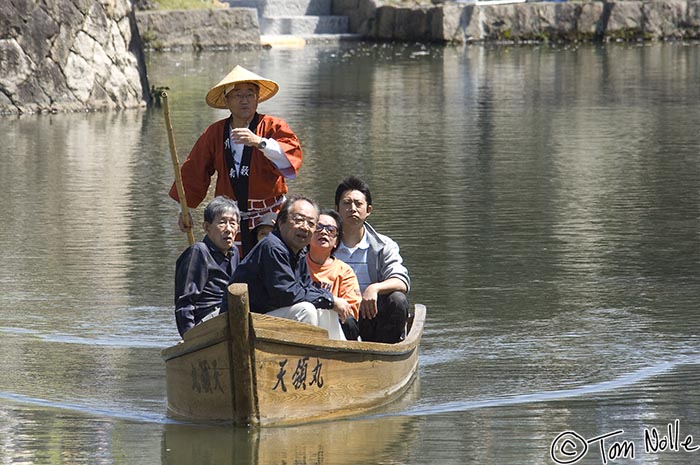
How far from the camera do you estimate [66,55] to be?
21.4 meters

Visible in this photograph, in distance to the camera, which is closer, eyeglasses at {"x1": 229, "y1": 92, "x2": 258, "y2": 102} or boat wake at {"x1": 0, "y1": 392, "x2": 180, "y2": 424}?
boat wake at {"x1": 0, "y1": 392, "x2": 180, "y2": 424}

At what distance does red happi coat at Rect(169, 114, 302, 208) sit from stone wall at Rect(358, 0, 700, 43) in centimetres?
3199

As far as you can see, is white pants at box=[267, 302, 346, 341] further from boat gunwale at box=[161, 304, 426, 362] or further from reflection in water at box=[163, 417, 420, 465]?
reflection in water at box=[163, 417, 420, 465]

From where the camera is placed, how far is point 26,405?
7664 millimetres

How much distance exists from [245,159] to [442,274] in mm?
3068

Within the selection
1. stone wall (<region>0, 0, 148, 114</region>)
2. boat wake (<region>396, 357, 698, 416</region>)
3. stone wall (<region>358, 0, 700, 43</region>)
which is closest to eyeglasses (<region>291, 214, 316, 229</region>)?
boat wake (<region>396, 357, 698, 416</region>)

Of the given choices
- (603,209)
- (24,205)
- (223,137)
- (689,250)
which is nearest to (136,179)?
(24,205)

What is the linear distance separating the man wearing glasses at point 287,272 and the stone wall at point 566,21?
109 ft

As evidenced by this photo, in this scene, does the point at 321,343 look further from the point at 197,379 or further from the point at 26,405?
the point at 26,405

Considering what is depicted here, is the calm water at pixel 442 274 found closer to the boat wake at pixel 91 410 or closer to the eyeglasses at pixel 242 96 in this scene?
the boat wake at pixel 91 410

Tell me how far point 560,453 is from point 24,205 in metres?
8.71

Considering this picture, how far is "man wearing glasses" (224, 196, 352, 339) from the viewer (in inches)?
276

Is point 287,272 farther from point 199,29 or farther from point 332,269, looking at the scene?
point 199,29

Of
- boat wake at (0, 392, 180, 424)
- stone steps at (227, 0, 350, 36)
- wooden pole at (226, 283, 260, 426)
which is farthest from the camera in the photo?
stone steps at (227, 0, 350, 36)
